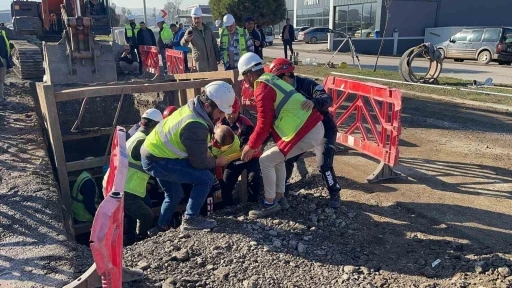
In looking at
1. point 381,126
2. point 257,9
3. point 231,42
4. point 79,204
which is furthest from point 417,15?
point 79,204

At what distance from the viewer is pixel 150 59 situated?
47.9 feet

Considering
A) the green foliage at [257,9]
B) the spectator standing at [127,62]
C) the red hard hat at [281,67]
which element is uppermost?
the green foliage at [257,9]

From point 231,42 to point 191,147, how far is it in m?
5.56

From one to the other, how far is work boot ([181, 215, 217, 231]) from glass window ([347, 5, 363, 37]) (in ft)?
104

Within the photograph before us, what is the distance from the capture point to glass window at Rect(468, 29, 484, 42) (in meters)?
22.0

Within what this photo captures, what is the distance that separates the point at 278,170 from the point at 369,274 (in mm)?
1666

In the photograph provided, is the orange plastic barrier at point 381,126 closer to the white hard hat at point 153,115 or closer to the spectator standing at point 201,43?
the white hard hat at point 153,115

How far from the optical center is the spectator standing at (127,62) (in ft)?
49.5

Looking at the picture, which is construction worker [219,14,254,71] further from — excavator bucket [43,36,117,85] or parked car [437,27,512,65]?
parked car [437,27,512,65]

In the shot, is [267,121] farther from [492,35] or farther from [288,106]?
[492,35]

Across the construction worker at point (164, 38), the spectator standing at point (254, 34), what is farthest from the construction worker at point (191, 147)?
the construction worker at point (164, 38)

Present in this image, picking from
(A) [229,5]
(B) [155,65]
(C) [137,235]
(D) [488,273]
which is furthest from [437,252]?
(A) [229,5]

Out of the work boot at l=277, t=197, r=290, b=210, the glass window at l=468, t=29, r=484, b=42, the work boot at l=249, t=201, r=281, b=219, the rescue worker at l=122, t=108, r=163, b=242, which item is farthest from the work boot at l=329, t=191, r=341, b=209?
the glass window at l=468, t=29, r=484, b=42

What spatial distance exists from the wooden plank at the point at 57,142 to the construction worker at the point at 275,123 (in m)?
2.22
